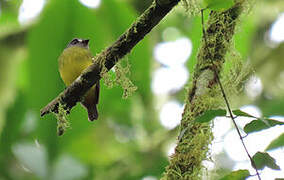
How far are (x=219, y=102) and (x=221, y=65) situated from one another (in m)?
0.21

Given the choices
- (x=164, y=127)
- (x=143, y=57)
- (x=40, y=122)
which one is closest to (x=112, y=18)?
(x=143, y=57)

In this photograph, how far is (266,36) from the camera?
485 centimetres

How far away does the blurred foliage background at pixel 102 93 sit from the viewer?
3.30 meters

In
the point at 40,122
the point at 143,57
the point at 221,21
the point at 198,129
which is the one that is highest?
the point at 143,57

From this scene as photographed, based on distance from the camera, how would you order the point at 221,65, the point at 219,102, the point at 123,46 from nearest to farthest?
the point at 123,46 < the point at 219,102 < the point at 221,65

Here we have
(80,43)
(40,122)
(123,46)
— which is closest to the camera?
(123,46)

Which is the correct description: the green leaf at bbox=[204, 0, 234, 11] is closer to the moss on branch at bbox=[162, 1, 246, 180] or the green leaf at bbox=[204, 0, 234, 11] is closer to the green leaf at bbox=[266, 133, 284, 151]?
the moss on branch at bbox=[162, 1, 246, 180]

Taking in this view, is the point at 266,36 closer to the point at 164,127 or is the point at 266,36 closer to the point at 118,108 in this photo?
the point at 164,127

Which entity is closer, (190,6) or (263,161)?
(263,161)

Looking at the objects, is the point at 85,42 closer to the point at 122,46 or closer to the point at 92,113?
the point at 92,113

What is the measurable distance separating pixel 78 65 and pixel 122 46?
1737 millimetres

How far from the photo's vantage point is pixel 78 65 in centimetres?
360

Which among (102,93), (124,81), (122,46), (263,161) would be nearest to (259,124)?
(263,161)

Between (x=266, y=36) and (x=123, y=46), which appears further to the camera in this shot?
(x=266, y=36)
